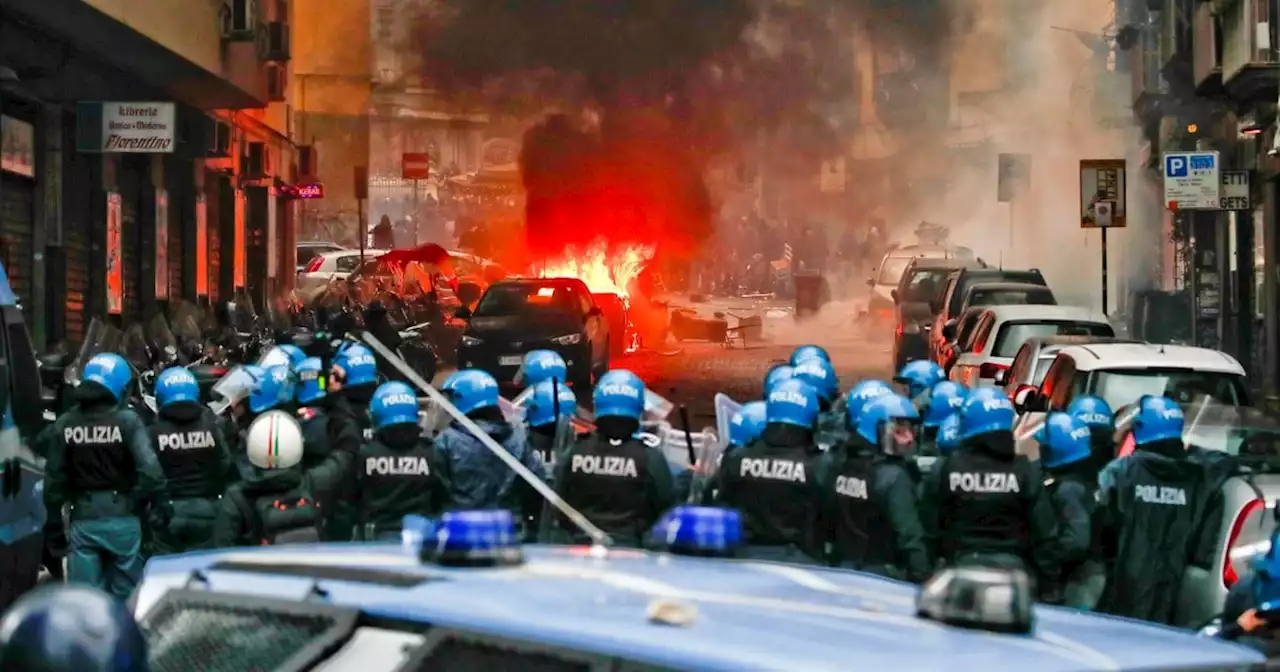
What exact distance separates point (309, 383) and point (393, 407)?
1.74m

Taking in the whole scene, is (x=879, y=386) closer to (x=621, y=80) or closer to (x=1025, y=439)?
(x=1025, y=439)

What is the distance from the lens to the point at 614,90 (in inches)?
1820

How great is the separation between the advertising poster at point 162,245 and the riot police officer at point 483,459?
21466 mm

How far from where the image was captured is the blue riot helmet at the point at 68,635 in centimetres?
283

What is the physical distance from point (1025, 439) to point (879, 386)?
9.25ft

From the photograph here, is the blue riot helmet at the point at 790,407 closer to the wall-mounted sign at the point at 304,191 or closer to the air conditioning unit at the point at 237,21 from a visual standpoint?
the air conditioning unit at the point at 237,21

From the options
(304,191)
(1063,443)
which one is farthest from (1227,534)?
(304,191)

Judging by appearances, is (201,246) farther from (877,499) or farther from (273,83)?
(877,499)

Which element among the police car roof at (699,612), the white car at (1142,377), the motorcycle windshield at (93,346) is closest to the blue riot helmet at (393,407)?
the police car roof at (699,612)

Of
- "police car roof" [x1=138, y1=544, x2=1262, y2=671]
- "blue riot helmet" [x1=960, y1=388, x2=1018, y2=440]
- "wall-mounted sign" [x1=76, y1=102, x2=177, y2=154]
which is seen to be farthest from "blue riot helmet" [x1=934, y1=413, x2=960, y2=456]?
"wall-mounted sign" [x1=76, y1=102, x2=177, y2=154]

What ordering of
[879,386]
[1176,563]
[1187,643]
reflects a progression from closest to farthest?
[1187,643]
[1176,563]
[879,386]

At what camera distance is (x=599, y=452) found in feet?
24.7

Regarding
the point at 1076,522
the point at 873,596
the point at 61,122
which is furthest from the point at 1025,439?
the point at 61,122

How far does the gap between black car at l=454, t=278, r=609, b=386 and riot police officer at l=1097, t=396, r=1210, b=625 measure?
1519 centimetres
